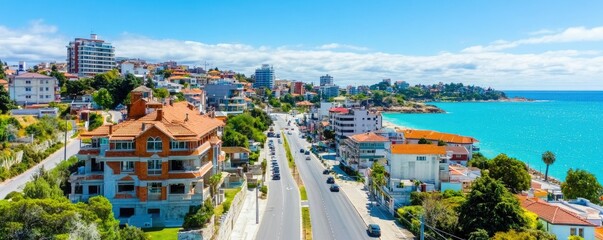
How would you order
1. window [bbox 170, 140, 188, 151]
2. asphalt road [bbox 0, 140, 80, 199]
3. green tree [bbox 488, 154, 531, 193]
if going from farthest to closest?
green tree [bbox 488, 154, 531, 193] < asphalt road [bbox 0, 140, 80, 199] < window [bbox 170, 140, 188, 151]

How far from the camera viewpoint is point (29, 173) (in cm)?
5534

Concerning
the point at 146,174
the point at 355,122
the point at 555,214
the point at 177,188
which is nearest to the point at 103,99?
the point at 355,122

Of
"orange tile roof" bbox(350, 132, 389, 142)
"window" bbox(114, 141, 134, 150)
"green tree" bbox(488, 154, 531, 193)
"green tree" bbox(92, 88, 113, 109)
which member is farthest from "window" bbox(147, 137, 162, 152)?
"green tree" bbox(92, 88, 113, 109)

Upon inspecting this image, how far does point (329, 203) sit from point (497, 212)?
23521mm

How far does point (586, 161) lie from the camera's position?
11575cm

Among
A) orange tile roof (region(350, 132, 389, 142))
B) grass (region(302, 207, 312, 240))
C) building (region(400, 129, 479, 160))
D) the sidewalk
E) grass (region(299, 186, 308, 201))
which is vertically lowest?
the sidewalk

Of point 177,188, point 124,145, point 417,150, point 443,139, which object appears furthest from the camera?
point 443,139

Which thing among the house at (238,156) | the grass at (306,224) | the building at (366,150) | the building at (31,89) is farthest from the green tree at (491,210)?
the building at (31,89)

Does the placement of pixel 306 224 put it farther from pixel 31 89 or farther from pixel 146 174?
pixel 31 89

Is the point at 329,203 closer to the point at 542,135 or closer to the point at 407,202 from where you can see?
the point at 407,202

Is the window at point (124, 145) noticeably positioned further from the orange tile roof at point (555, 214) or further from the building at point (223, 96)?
the building at point (223, 96)

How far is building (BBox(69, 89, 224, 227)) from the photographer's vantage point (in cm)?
3891

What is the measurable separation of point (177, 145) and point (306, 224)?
15.6 meters

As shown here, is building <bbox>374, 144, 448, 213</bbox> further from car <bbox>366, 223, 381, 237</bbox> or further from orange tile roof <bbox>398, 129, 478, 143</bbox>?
orange tile roof <bbox>398, 129, 478, 143</bbox>
